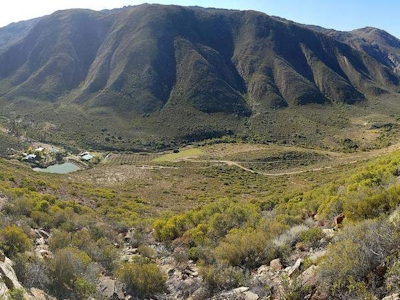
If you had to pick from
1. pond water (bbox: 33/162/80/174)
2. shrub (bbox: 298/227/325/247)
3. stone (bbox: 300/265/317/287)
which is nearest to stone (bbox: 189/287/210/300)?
stone (bbox: 300/265/317/287)

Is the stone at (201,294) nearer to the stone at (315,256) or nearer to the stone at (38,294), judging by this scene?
the stone at (315,256)

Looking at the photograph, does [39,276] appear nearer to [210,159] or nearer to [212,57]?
[210,159]

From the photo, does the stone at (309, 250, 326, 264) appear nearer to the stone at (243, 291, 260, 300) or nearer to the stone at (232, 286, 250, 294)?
the stone at (243, 291, 260, 300)

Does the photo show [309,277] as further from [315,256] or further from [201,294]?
[201,294]

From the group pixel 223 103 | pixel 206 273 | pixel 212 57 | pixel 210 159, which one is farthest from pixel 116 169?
pixel 212 57

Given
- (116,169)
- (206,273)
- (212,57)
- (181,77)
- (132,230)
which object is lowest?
(116,169)

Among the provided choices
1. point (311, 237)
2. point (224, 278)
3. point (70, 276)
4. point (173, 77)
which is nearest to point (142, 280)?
point (70, 276)

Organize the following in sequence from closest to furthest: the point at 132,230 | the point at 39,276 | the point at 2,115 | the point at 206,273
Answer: the point at 39,276, the point at 206,273, the point at 132,230, the point at 2,115
